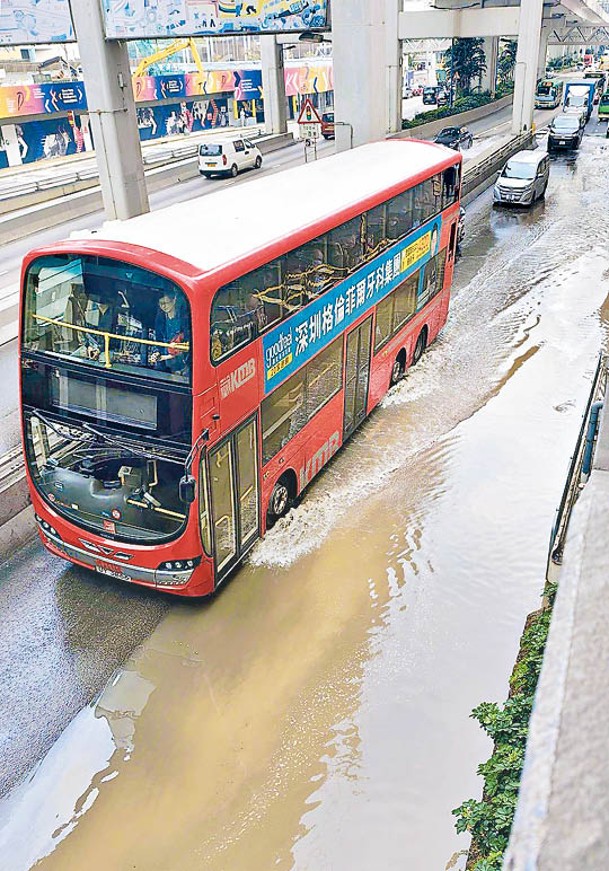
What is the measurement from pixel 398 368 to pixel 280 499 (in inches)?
186

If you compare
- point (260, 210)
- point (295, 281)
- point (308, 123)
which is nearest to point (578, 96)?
point (308, 123)

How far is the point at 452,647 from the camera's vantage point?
759cm

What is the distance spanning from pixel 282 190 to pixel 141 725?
692 centimetres

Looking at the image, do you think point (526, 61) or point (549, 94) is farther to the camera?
point (549, 94)

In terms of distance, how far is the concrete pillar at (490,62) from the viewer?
4909 centimetres

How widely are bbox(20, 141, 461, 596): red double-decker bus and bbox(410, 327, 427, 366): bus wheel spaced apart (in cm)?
403

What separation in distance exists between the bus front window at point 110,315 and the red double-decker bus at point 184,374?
13 mm

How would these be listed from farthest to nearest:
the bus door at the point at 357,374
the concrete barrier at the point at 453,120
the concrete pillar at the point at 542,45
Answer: the concrete pillar at the point at 542,45 → the concrete barrier at the point at 453,120 → the bus door at the point at 357,374

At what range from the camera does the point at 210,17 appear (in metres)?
15.6

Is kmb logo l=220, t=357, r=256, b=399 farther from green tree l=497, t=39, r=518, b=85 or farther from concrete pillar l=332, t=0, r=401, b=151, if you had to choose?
green tree l=497, t=39, r=518, b=85

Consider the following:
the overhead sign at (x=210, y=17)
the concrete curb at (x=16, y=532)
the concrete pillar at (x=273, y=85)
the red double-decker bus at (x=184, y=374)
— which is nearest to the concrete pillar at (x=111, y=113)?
the overhead sign at (x=210, y=17)

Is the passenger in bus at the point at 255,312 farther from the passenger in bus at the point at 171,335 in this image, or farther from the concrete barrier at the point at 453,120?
the concrete barrier at the point at 453,120

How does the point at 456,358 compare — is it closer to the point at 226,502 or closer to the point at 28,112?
the point at 226,502

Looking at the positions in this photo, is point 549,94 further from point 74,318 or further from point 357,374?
point 74,318
